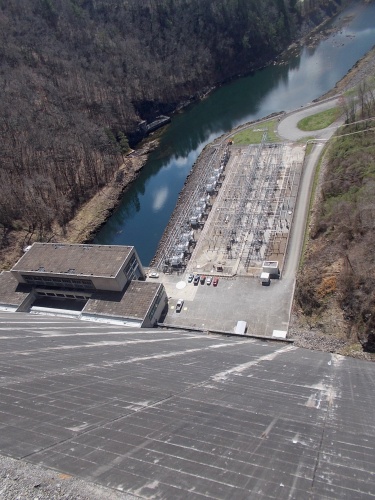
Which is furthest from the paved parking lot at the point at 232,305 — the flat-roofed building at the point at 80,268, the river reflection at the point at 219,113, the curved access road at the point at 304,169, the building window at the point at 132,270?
the river reflection at the point at 219,113

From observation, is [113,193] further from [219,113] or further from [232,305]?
[232,305]

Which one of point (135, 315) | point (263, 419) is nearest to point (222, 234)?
point (135, 315)

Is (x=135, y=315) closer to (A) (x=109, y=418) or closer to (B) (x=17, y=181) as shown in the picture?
(A) (x=109, y=418)

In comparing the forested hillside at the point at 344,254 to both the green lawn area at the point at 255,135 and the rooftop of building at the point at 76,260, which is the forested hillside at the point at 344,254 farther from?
the rooftop of building at the point at 76,260

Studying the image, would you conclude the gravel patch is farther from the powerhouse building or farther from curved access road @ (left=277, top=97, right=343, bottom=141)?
curved access road @ (left=277, top=97, right=343, bottom=141)

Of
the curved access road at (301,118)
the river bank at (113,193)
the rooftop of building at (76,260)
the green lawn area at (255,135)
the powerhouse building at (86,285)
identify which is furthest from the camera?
the green lawn area at (255,135)

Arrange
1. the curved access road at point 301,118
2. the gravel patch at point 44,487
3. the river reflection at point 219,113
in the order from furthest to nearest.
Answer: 1. the curved access road at point 301,118
2. the river reflection at point 219,113
3. the gravel patch at point 44,487

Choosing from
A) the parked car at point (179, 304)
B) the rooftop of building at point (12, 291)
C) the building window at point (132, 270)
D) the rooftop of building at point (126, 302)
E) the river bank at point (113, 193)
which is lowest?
the rooftop of building at point (12, 291)

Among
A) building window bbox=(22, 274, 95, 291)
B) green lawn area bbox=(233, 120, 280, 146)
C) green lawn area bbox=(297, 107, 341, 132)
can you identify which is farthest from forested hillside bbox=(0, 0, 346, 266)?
green lawn area bbox=(297, 107, 341, 132)
